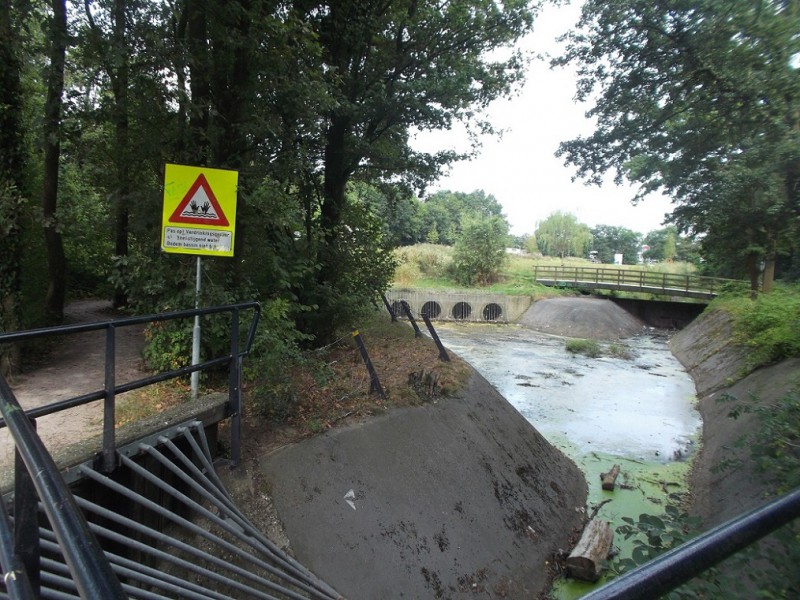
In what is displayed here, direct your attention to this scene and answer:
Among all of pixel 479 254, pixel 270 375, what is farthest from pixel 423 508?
pixel 479 254

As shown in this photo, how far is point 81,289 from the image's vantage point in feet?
45.5

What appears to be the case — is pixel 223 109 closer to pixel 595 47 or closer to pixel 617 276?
pixel 595 47

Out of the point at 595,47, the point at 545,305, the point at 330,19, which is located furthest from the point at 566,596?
the point at 545,305

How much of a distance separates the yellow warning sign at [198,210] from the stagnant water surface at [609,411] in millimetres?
5123

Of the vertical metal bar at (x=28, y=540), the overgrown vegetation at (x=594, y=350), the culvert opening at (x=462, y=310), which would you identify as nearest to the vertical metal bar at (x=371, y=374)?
the vertical metal bar at (x=28, y=540)

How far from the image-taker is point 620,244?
341 ft

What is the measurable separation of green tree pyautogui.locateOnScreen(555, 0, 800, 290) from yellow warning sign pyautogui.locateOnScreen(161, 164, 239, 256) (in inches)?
470

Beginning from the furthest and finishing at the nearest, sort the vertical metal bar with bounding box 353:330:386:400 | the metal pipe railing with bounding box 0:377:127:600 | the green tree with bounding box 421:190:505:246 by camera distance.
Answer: the green tree with bounding box 421:190:505:246, the vertical metal bar with bounding box 353:330:386:400, the metal pipe railing with bounding box 0:377:127:600

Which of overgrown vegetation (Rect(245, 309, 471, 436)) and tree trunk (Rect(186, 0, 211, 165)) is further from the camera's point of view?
tree trunk (Rect(186, 0, 211, 165))

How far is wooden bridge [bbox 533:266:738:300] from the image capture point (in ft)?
101

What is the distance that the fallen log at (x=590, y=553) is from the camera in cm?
552

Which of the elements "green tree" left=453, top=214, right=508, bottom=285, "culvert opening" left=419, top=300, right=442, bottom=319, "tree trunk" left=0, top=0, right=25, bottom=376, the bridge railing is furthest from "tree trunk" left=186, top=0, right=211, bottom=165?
"green tree" left=453, top=214, right=508, bottom=285

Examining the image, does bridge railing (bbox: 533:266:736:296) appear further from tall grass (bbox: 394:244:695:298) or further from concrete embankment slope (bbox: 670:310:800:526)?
concrete embankment slope (bbox: 670:310:800:526)

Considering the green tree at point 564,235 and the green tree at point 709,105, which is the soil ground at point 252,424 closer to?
the green tree at point 709,105
